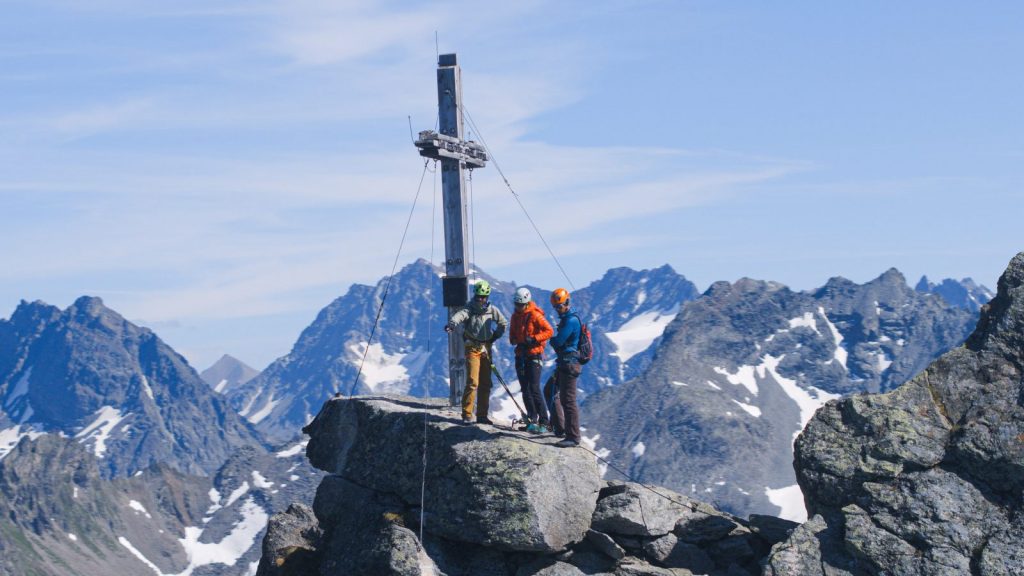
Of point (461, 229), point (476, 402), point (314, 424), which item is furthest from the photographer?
point (314, 424)

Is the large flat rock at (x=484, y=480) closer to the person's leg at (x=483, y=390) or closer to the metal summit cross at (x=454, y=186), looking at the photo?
the person's leg at (x=483, y=390)

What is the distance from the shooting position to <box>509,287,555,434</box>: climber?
2856cm

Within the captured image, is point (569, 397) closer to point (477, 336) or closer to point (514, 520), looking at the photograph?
point (477, 336)

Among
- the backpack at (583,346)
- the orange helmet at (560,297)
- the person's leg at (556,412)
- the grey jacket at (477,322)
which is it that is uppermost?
the orange helmet at (560,297)

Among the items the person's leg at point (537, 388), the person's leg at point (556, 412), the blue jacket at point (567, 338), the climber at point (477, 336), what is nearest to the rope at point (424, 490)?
the climber at point (477, 336)

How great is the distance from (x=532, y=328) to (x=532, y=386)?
1986 millimetres

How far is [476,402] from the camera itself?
30312 mm

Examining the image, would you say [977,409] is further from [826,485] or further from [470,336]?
[470,336]

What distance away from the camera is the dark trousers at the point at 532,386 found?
29.1m

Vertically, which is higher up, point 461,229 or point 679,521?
point 461,229

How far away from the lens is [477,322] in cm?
2941

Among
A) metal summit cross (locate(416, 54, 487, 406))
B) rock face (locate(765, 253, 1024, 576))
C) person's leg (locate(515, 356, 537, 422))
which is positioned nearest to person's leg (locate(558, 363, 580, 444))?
person's leg (locate(515, 356, 537, 422))

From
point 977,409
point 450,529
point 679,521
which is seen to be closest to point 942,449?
point 977,409

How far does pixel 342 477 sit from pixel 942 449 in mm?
15889
